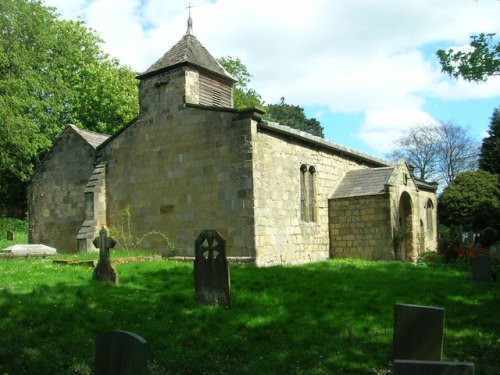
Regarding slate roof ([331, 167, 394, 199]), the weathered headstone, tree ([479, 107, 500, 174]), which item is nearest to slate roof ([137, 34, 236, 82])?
slate roof ([331, 167, 394, 199])

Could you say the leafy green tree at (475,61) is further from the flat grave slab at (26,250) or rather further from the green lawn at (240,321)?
the flat grave slab at (26,250)

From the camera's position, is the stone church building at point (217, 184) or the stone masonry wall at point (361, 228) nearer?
the stone church building at point (217, 184)

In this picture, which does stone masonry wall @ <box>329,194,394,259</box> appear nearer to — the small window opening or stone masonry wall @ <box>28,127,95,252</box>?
the small window opening

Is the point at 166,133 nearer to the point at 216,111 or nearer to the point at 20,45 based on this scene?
the point at 216,111

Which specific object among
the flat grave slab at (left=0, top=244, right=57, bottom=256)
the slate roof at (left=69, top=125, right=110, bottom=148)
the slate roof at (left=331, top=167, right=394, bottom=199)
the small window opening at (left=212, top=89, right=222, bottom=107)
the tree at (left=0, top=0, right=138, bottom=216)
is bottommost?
the flat grave slab at (left=0, top=244, right=57, bottom=256)

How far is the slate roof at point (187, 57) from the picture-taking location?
1828cm

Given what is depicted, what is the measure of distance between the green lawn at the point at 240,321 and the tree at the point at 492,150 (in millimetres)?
33237

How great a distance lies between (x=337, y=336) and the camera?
8391 millimetres

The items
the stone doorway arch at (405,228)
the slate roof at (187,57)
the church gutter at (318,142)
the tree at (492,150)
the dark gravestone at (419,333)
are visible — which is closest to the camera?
the dark gravestone at (419,333)

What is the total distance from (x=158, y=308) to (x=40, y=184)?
52.7ft

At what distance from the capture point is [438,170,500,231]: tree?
35094 mm

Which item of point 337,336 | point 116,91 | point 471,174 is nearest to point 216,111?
point 337,336

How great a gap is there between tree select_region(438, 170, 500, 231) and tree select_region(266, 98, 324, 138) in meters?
29.8

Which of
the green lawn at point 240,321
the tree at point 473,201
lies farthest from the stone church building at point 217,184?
the tree at point 473,201
